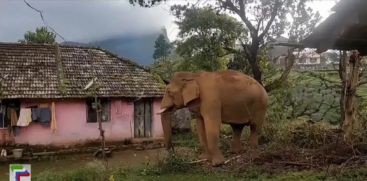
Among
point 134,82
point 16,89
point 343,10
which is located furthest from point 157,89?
point 343,10

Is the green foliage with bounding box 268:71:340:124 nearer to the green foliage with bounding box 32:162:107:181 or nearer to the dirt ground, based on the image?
the dirt ground

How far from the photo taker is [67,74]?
71.4 ft

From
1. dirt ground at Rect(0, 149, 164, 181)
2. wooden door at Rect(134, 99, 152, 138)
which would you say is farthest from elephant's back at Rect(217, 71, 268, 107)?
wooden door at Rect(134, 99, 152, 138)

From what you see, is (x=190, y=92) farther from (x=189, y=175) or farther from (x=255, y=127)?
(x=255, y=127)

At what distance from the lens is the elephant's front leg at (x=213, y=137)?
12727mm

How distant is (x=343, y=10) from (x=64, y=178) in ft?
27.5

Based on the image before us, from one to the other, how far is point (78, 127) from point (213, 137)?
981 cm

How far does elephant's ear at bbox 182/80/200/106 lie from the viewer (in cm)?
1302

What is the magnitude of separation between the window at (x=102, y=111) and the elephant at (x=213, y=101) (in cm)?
858

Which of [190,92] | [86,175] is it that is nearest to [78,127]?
[190,92]

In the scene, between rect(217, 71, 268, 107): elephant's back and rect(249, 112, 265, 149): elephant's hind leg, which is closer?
rect(217, 71, 268, 107): elephant's back

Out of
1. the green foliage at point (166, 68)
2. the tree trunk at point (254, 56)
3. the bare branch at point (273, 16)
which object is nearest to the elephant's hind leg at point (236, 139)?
the tree trunk at point (254, 56)

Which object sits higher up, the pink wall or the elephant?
the elephant

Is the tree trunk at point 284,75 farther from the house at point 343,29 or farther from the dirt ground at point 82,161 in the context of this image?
the house at point 343,29
